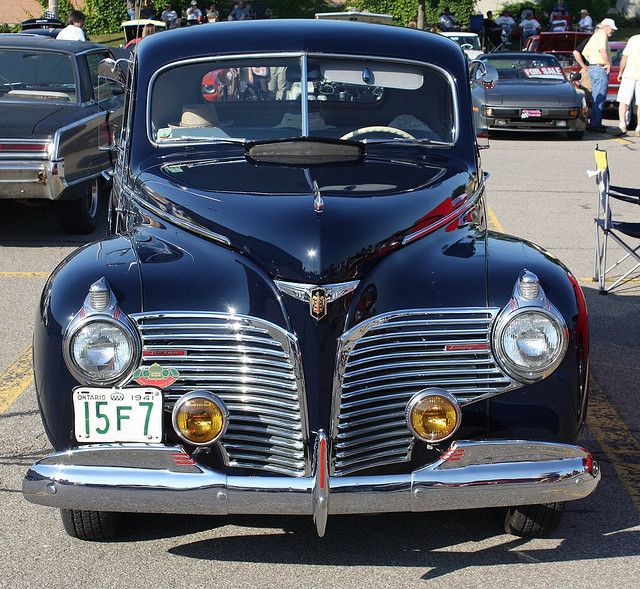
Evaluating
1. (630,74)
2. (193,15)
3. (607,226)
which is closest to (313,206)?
(607,226)

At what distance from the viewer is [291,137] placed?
14.1 ft

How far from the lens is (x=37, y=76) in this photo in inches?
353

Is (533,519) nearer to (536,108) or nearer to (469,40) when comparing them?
(536,108)

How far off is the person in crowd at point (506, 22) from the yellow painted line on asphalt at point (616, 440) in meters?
32.7

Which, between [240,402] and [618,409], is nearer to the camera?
[240,402]

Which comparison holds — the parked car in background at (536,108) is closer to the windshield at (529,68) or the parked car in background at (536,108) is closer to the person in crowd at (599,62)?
the windshield at (529,68)

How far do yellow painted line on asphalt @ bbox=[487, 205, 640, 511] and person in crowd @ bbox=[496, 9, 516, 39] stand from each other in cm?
3266

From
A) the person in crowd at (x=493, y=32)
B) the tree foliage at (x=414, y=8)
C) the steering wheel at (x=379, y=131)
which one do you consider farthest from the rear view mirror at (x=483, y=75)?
the tree foliage at (x=414, y=8)

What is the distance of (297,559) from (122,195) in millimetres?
1912

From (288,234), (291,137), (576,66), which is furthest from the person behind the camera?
(576,66)

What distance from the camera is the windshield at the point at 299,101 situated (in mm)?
4426

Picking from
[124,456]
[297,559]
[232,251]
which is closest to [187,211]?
[232,251]

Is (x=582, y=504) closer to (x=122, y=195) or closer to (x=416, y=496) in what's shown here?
(x=416, y=496)

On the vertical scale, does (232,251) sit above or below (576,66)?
above
